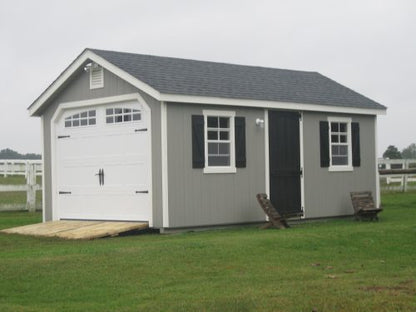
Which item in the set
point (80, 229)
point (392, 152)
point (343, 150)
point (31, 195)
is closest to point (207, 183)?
point (80, 229)

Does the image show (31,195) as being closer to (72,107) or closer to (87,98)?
(72,107)

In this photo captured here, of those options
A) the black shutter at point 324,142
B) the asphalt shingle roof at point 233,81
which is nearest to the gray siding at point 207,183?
the asphalt shingle roof at point 233,81

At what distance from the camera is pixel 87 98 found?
1903 centimetres

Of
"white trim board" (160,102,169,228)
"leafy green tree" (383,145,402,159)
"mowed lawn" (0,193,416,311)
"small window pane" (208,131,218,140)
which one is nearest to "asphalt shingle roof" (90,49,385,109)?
"white trim board" (160,102,169,228)

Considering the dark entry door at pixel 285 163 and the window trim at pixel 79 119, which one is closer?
the window trim at pixel 79 119

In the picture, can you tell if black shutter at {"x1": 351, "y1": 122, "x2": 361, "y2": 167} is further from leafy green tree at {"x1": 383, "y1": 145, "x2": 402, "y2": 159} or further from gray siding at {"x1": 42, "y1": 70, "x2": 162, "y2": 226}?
leafy green tree at {"x1": 383, "y1": 145, "x2": 402, "y2": 159}

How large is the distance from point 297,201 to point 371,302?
11002 millimetres

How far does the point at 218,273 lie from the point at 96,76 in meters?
8.84

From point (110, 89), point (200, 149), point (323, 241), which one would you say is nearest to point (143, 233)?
point (200, 149)

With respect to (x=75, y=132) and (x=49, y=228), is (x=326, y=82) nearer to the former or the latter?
(x=75, y=132)

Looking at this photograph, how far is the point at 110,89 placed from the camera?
60.5 feet

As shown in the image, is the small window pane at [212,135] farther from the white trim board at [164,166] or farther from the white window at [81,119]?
the white window at [81,119]

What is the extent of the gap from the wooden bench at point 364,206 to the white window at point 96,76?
6839mm

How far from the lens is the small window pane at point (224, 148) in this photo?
59.9 ft
